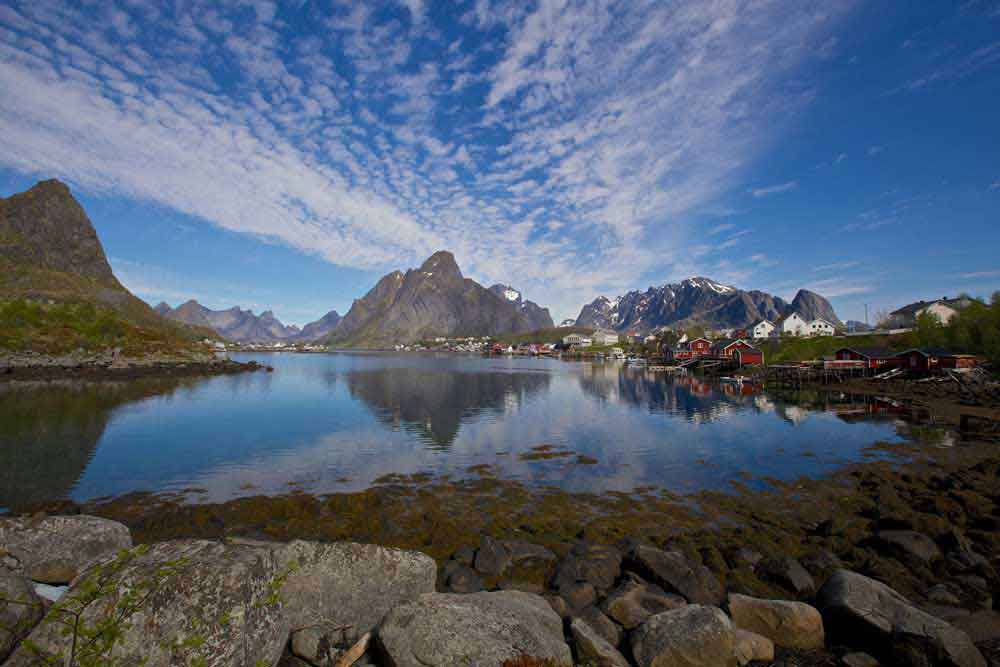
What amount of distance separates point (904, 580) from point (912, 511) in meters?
7.03

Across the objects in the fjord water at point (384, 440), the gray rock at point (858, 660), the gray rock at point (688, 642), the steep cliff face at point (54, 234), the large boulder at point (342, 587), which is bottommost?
the fjord water at point (384, 440)

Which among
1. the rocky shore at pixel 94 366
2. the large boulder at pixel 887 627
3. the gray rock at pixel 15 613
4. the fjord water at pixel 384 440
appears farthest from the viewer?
the rocky shore at pixel 94 366

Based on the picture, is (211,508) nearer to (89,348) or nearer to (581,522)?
(581,522)

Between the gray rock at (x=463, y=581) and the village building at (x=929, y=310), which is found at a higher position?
the village building at (x=929, y=310)

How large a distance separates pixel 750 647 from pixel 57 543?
13180mm

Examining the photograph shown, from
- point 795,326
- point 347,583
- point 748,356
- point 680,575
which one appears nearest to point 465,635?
point 347,583

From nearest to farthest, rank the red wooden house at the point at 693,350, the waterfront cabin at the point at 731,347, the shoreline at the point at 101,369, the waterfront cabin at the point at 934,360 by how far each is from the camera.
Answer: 1. the waterfront cabin at the point at 934,360
2. the shoreline at the point at 101,369
3. the waterfront cabin at the point at 731,347
4. the red wooden house at the point at 693,350

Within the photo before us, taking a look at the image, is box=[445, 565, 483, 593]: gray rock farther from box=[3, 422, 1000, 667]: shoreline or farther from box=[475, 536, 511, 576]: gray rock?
box=[475, 536, 511, 576]: gray rock

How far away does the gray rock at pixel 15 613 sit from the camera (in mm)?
5457

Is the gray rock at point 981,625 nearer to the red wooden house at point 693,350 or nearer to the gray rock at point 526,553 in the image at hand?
the gray rock at point 526,553

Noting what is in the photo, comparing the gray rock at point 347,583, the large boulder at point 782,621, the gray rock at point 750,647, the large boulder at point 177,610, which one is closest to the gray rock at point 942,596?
the large boulder at point 782,621

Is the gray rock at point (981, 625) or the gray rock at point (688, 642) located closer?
the gray rock at point (688, 642)

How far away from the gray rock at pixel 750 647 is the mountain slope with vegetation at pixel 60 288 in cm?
10403

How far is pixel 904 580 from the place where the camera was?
35.9ft
